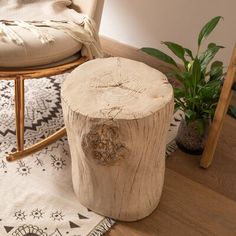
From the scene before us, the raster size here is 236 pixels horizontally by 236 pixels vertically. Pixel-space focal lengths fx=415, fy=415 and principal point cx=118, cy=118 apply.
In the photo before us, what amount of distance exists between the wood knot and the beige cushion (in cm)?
34

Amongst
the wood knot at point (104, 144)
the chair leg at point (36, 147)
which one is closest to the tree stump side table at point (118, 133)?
the wood knot at point (104, 144)

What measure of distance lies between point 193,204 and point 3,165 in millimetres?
655

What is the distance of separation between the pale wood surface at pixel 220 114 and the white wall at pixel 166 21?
1.74 feet

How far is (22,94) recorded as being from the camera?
4.66ft

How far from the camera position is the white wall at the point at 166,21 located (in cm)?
176

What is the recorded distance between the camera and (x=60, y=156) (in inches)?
58.5

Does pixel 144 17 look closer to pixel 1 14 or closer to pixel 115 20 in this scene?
pixel 115 20

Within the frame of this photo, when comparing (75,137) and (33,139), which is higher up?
(75,137)

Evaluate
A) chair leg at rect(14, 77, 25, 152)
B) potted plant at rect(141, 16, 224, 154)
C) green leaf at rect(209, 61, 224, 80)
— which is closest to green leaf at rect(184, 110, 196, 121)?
potted plant at rect(141, 16, 224, 154)

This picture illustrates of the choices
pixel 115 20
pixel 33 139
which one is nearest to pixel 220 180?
pixel 33 139

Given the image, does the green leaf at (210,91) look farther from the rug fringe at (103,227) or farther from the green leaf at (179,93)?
the rug fringe at (103,227)

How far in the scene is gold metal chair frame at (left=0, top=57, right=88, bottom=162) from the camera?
4.23 feet

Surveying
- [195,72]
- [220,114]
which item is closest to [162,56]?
[195,72]

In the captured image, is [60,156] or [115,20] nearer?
[60,156]
